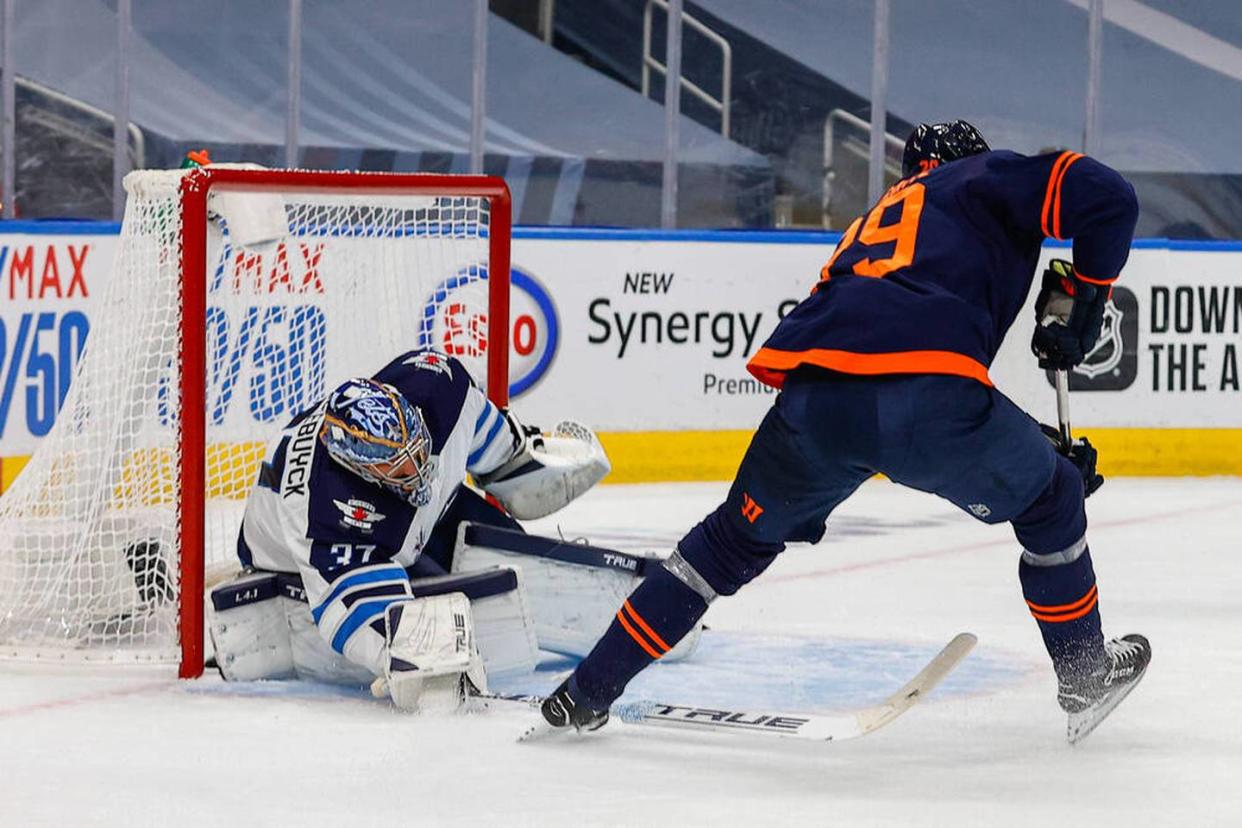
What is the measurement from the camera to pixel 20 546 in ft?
12.8

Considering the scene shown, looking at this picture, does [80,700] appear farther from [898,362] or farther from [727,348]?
[727,348]

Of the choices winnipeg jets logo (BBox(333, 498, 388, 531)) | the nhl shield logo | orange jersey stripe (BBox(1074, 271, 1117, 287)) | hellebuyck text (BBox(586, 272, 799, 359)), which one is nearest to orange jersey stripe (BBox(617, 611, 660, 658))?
winnipeg jets logo (BBox(333, 498, 388, 531))

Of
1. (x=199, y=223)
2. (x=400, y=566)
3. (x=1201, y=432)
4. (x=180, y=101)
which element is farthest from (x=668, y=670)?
(x=180, y=101)

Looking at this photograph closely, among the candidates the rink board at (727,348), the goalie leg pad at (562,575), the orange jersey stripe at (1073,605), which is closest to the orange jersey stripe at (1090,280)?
the orange jersey stripe at (1073,605)

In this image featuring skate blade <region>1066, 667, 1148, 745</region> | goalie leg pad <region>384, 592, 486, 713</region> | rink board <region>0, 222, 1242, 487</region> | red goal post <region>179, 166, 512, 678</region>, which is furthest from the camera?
rink board <region>0, 222, 1242, 487</region>

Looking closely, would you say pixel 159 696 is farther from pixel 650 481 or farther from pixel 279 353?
pixel 650 481

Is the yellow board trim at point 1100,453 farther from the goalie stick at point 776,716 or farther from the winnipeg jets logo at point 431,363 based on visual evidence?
the goalie stick at point 776,716

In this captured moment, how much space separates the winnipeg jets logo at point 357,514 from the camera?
3.26 metres

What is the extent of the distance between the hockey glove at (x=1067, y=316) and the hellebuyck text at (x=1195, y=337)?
14.2 ft

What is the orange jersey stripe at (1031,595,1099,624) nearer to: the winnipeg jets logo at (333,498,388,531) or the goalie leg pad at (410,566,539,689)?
the goalie leg pad at (410,566,539,689)

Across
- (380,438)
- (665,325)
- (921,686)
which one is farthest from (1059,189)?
(665,325)

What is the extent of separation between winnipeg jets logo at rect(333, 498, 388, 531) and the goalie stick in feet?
1.07

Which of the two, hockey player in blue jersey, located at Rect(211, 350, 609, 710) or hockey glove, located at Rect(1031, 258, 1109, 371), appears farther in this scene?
hockey player in blue jersey, located at Rect(211, 350, 609, 710)

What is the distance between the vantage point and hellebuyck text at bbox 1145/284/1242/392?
706cm
